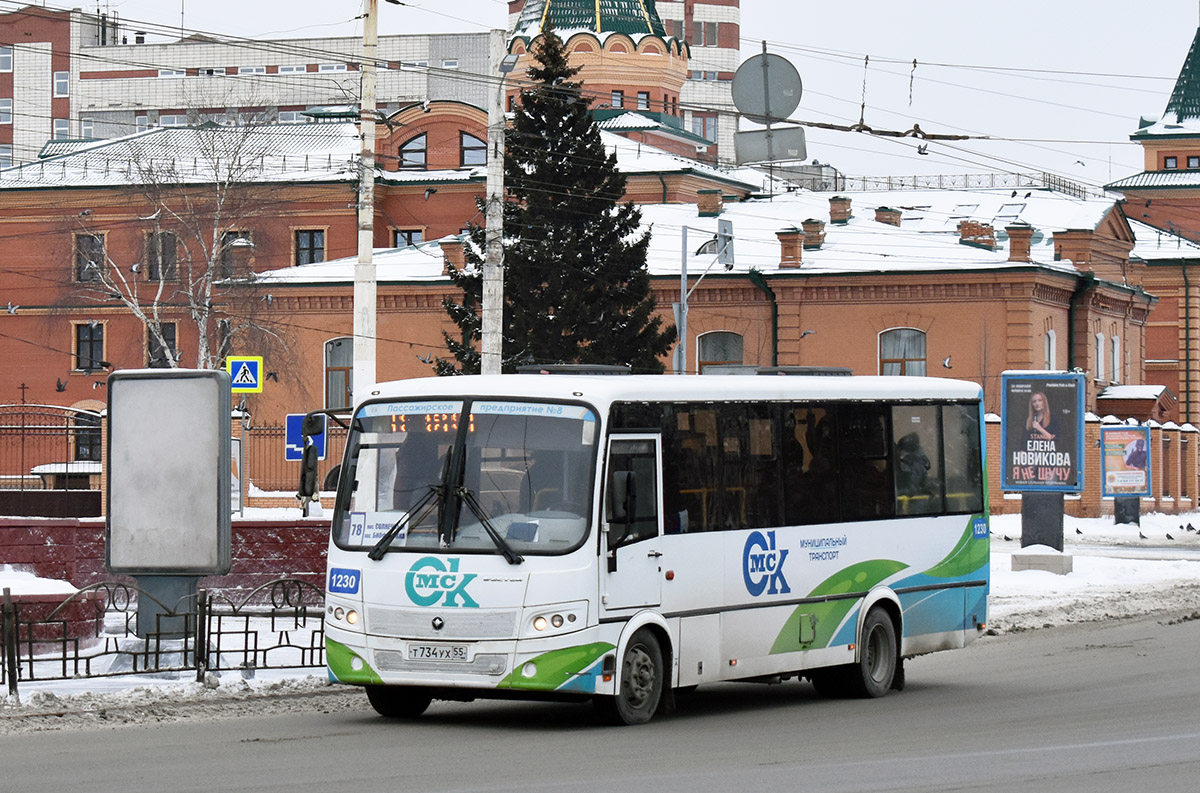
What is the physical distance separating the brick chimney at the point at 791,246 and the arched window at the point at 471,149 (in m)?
15.5

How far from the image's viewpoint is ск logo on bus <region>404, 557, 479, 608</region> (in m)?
12.8

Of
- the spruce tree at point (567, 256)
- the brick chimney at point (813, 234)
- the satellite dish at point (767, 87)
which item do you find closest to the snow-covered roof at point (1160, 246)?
the brick chimney at point (813, 234)

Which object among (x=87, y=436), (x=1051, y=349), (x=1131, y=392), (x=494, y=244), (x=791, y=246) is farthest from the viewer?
(x=1131, y=392)

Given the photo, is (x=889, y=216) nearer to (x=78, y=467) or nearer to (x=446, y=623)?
(x=78, y=467)

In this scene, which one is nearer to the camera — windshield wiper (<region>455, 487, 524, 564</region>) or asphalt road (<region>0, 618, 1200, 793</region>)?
asphalt road (<region>0, 618, 1200, 793</region>)

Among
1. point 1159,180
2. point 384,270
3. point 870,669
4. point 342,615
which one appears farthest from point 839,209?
point 342,615

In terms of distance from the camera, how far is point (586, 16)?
73.9 meters

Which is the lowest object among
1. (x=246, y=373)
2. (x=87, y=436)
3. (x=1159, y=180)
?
(x=87, y=436)

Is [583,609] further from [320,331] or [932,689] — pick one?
[320,331]

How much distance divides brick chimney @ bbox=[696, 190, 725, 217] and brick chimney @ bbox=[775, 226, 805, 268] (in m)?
5.72

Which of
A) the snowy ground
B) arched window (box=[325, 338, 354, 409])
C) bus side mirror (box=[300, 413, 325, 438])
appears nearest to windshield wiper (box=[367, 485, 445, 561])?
bus side mirror (box=[300, 413, 325, 438])

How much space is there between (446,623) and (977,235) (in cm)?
4696

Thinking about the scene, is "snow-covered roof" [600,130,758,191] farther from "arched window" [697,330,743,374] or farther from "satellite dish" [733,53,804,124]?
"satellite dish" [733,53,804,124]

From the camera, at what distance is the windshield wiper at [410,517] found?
43.0 ft
